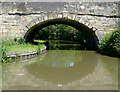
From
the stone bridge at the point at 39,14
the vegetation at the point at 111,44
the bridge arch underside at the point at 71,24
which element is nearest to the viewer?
the vegetation at the point at 111,44

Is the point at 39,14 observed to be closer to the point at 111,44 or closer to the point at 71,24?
the point at 71,24

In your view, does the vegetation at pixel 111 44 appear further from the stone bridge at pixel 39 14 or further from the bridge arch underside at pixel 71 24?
the stone bridge at pixel 39 14

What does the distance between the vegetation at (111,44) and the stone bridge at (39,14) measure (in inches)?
40.5

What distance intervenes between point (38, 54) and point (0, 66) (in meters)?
3.58

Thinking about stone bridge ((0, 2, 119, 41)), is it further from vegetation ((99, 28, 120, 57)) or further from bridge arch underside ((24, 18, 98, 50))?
vegetation ((99, 28, 120, 57))

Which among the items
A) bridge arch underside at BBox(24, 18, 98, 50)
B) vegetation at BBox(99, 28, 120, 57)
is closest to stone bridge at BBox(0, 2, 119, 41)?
bridge arch underside at BBox(24, 18, 98, 50)

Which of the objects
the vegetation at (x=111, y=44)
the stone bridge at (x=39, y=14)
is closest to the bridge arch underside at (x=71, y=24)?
the stone bridge at (x=39, y=14)

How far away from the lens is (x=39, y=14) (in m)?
10.1

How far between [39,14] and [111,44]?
4.28m

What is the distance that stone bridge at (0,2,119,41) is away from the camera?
10.1m

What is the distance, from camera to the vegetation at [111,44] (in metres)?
8.68

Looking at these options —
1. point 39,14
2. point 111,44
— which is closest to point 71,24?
point 39,14

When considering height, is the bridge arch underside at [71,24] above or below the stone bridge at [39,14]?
below

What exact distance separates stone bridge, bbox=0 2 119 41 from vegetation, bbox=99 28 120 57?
1.03 m
